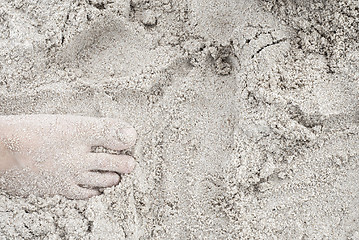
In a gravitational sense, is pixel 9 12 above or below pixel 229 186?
above

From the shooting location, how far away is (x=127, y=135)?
1504 millimetres

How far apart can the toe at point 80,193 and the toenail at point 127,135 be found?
0.23 meters

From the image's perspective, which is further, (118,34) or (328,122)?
(118,34)

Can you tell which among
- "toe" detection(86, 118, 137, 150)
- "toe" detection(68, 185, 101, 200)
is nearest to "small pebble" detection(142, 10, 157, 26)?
"toe" detection(86, 118, 137, 150)

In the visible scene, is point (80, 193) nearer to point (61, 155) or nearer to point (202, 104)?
point (61, 155)

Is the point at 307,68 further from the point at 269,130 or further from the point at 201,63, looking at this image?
the point at 201,63

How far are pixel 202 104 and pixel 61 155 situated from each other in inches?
22.4

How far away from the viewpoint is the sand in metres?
1.39

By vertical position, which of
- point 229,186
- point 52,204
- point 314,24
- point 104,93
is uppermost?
point 314,24

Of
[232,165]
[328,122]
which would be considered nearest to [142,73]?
[232,165]

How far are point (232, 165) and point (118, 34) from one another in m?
0.68

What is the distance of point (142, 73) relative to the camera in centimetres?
153

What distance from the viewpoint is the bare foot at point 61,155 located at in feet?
4.83

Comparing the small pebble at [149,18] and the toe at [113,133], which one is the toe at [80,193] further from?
the small pebble at [149,18]
